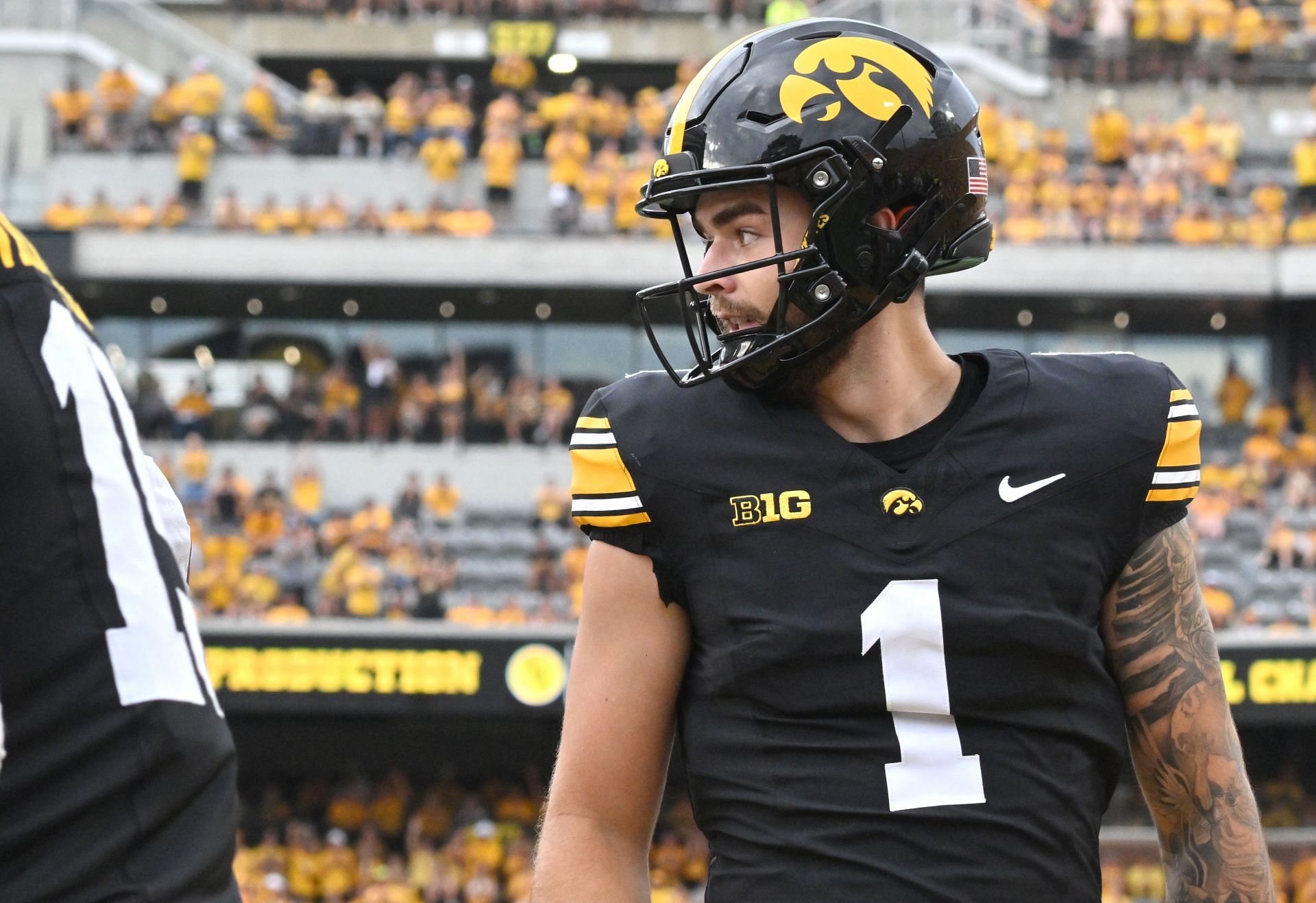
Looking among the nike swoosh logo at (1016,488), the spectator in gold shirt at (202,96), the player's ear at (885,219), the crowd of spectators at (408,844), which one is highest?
the player's ear at (885,219)

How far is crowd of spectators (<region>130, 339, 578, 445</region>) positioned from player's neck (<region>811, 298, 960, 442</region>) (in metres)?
16.4

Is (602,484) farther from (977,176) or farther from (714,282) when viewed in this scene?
(977,176)

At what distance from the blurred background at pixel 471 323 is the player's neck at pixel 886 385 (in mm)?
11875

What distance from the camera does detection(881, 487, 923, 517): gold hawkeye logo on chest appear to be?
2406 mm

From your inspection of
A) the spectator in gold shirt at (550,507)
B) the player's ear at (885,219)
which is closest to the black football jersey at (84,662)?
the player's ear at (885,219)

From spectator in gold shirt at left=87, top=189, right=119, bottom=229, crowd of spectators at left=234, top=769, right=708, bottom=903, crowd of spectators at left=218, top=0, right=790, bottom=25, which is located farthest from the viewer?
crowd of spectators at left=218, top=0, right=790, bottom=25

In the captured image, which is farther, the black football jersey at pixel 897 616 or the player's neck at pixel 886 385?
the player's neck at pixel 886 385

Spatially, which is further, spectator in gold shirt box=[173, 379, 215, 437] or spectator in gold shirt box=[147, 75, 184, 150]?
spectator in gold shirt box=[147, 75, 184, 150]

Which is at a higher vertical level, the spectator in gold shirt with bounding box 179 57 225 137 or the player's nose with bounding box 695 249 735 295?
the player's nose with bounding box 695 249 735 295

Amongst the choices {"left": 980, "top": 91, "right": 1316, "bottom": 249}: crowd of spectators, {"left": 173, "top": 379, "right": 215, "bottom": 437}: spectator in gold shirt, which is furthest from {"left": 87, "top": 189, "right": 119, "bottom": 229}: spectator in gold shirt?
{"left": 980, "top": 91, "right": 1316, "bottom": 249}: crowd of spectators

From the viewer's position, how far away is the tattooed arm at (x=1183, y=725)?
251 cm

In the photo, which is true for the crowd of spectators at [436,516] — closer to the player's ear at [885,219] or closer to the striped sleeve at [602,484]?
the player's ear at [885,219]

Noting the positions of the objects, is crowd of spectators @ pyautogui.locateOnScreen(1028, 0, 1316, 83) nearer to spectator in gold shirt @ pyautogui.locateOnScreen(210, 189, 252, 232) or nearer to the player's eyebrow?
spectator in gold shirt @ pyautogui.locateOnScreen(210, 189, 252, 232)

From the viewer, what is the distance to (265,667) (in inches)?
587
